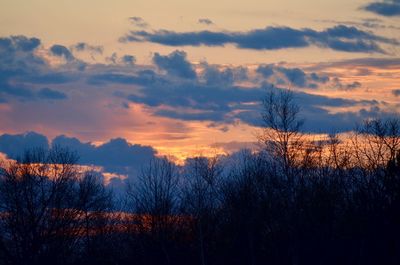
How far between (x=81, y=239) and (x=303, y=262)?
2339 centimetres

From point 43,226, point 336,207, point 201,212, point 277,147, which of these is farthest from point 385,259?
point 43,226

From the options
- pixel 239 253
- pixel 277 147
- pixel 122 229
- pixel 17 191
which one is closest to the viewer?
pixel 277 147

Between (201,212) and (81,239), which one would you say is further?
(81,239)

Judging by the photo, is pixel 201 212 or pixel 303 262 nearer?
pixel 303 262

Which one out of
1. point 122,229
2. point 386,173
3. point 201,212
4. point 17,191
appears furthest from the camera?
point 122,229

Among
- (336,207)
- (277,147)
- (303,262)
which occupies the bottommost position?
(303,262)

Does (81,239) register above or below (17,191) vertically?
below

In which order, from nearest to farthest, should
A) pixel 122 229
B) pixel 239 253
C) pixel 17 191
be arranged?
pixel 239 253, pixel 17 191, pixel 122 229

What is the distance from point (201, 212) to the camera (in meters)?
63.8

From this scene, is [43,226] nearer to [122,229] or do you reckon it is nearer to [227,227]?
[122,229]

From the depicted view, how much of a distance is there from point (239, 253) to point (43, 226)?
17.7 metres

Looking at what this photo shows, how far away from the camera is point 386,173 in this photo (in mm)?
56094

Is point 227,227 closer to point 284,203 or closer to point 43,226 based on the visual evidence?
point 284,203

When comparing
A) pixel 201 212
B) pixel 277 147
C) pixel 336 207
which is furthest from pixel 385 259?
pixel 201 212
